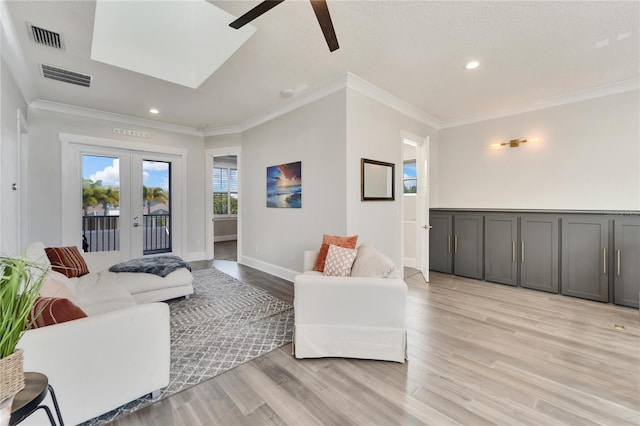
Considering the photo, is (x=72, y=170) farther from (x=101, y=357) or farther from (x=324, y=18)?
(x=324, y=18)

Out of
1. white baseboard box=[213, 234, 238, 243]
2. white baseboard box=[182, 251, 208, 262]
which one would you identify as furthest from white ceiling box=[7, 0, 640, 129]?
white baseboard box=[213, 234, 238, 243]

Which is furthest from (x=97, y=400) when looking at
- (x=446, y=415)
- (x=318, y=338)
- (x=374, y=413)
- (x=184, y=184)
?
(x=184, y=184)

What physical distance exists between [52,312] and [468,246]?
5.03 metres

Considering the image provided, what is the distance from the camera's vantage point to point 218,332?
2.65 meters

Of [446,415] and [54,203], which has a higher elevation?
[54,203]

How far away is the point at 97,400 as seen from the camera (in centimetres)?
152

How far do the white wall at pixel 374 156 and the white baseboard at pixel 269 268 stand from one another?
1333 millimetres

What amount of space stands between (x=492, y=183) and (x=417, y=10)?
3463 mm

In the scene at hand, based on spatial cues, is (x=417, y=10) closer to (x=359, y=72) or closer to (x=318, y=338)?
(x=359, y=72)

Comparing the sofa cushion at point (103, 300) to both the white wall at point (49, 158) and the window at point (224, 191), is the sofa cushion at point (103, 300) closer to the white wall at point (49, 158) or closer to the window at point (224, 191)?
the white wall at point (49, 158)

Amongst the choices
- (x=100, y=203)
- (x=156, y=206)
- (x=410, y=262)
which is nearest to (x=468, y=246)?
(x=410, y=262)

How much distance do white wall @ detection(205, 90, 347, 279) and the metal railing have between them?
161cm

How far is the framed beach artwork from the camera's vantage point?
13.8ft

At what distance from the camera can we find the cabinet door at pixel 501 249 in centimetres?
417
